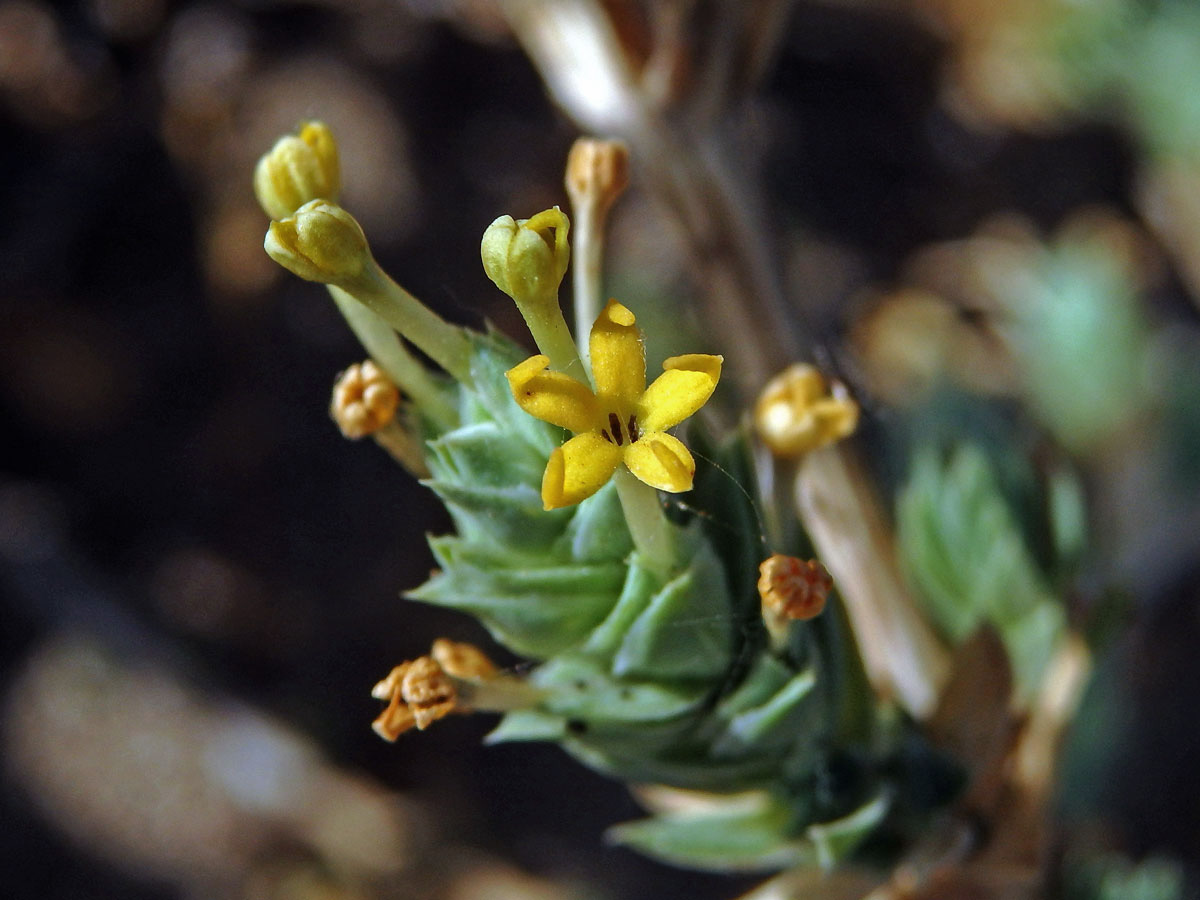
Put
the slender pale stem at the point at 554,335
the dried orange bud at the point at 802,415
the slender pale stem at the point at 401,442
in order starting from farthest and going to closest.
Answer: the dried orange bud at the point at 802,415
the slender pale stem at the point at 401,442
the slender pale stem at the point at 554,335

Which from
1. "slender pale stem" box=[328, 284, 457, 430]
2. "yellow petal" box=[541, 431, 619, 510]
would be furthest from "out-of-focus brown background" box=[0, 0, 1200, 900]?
"yellow petal" box=[541, 431, 619, 510]

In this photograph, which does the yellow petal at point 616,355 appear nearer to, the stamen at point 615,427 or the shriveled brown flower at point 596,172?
the stamen at point 615,427

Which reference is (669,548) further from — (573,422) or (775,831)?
(775,831)

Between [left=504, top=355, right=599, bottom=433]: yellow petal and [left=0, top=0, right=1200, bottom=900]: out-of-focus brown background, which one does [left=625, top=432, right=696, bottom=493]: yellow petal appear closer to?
[left=504, top=355, right=599, bottom=433]: yellow petal

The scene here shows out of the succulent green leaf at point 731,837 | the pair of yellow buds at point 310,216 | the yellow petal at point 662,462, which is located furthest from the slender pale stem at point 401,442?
the succulent green leaf at point 731,837

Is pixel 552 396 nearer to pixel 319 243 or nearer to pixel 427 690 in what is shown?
pixel 319 243

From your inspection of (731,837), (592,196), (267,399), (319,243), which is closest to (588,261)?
(592,196)
